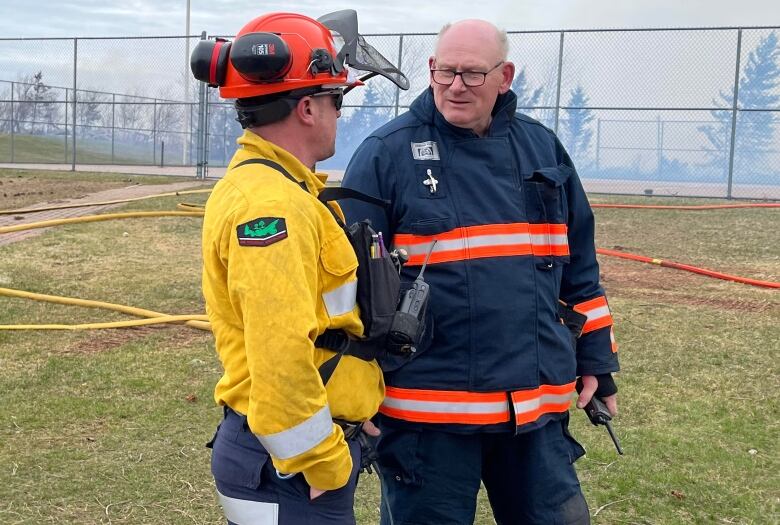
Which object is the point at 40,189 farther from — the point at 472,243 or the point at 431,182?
the point at 472,243

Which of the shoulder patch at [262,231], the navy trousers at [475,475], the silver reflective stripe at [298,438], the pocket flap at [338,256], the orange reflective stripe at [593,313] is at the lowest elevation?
the navy trousers at [475,475]

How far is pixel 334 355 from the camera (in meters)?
2.27

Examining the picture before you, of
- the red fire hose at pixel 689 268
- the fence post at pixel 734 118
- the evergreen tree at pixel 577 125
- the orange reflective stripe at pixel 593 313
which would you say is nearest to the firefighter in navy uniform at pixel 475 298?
the orange reflective stripe at pixel 593 313

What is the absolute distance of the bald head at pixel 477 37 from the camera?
293cm

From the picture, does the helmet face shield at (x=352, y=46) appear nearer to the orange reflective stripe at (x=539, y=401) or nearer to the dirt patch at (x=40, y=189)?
the orange reflective stripe at (x=539, y=401)

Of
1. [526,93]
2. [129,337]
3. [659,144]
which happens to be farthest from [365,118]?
[129,337]

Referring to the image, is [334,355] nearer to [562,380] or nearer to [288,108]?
[288,108]

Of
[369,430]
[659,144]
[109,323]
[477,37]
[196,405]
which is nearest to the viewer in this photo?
[369,430]

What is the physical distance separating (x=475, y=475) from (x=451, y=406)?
0.25 metres

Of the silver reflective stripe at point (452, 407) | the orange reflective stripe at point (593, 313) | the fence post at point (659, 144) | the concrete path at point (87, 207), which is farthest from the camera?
the fence post at point (659, 144)

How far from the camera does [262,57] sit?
2.21 metres

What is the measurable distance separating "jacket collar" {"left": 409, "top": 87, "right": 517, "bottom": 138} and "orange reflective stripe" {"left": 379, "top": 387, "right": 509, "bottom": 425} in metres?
0.83

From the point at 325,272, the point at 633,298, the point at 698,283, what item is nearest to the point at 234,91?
the point at 325,272

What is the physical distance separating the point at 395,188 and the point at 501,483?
1.02 metres
